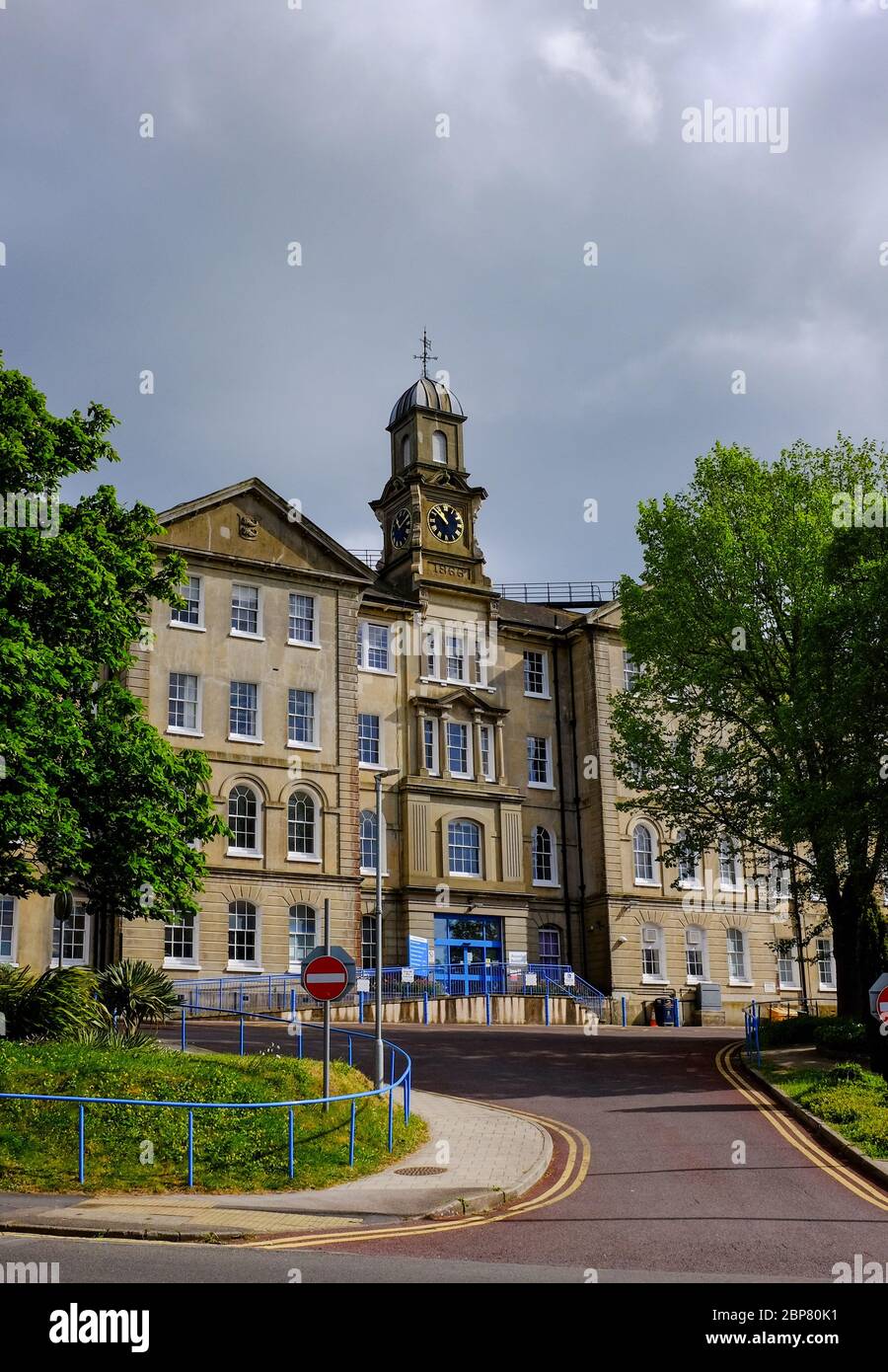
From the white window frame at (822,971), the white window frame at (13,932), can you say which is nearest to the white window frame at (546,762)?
the white window frame at (822,971)

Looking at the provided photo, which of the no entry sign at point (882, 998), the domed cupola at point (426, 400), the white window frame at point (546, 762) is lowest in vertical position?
the no entry sign at point (882, 998)

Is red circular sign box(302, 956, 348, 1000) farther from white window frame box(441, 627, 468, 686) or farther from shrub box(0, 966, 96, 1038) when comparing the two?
white window frame box(441, 627, 468, 686)

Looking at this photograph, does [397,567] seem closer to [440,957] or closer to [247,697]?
[247,697]

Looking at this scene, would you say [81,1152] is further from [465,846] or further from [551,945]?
[551,945]

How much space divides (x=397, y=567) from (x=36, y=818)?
29404 millimetres

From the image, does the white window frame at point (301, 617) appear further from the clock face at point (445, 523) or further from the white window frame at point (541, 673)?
the white window frame at point (541, 673)

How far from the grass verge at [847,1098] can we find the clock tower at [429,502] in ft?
93.0

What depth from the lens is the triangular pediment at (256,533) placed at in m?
43.5

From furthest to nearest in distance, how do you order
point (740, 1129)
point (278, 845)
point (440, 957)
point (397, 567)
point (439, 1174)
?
point (397, 567) → point (440, 957) → point (278, 845) → point (740, 1129) → point (439, 1174)

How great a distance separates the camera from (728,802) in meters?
34.7

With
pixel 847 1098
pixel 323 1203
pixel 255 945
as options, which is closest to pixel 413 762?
pixel 255 945

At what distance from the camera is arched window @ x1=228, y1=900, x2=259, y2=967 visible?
4147 centimetres

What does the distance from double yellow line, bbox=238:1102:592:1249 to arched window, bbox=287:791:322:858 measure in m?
25.2

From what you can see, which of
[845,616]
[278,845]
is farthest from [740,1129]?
[278,845]
